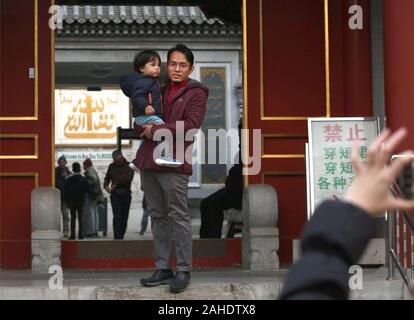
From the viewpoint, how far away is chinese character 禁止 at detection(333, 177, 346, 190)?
9062 millimetres

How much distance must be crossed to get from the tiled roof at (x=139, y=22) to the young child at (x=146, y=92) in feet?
42.2

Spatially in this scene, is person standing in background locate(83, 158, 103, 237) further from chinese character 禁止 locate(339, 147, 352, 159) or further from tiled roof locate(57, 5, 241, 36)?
chinese character 禁止 locate(339, 147, 352, 159)

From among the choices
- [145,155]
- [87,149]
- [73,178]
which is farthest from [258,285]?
[87,149]

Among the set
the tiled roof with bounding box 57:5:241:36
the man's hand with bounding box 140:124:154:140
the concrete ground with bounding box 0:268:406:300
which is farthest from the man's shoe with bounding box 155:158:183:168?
the tiled roof with bounding box 57:5:241:36

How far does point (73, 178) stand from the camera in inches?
695

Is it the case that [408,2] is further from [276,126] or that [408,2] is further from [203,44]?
[203,44]

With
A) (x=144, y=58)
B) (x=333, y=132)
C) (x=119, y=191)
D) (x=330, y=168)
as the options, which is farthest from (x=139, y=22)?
(x=144, y=58)

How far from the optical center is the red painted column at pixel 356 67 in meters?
10.3

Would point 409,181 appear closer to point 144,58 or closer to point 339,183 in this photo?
point 144,58

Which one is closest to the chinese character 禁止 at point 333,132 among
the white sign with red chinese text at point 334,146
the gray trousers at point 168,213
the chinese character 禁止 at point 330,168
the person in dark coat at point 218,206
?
the white sign with red chinese text at point 334,146

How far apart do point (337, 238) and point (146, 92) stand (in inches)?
225

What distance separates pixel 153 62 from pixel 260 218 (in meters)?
2.56

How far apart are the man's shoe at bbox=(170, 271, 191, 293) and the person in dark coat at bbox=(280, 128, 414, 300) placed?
18.9ft

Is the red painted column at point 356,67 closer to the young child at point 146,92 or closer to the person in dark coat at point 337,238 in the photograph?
the young child at point 146,92
